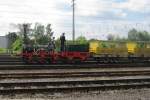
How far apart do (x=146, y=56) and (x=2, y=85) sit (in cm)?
2565

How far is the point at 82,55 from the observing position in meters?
32.7

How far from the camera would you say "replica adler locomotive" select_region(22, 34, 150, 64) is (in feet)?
104

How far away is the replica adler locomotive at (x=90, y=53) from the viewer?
3184cm

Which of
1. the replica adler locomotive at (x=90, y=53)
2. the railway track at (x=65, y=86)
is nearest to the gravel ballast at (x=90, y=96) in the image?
the railway track at (x=65, y=86)

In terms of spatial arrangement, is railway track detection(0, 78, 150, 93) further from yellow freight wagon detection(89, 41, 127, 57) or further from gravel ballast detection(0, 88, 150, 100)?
yellow freight wagon detection(89, 41, 127, 57)

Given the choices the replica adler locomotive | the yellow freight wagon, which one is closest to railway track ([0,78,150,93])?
the replica adler locomotive

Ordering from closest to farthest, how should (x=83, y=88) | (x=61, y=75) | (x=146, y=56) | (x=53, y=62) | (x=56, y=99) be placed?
(x=56, y=99) → (x=83, y=88) → (x=61, y=75) → (x=53, y=62) → (x=146, y=56)

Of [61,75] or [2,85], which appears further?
[61,75]

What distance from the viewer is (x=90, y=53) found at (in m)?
35.0

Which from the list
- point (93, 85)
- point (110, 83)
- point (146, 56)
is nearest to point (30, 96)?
point (93, 85)

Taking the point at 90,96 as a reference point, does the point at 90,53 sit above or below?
above

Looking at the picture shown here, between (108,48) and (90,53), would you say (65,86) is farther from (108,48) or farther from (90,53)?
(108,48)

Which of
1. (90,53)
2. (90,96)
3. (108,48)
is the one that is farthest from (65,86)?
(108,48)

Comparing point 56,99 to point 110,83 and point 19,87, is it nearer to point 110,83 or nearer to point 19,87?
point 19,87
